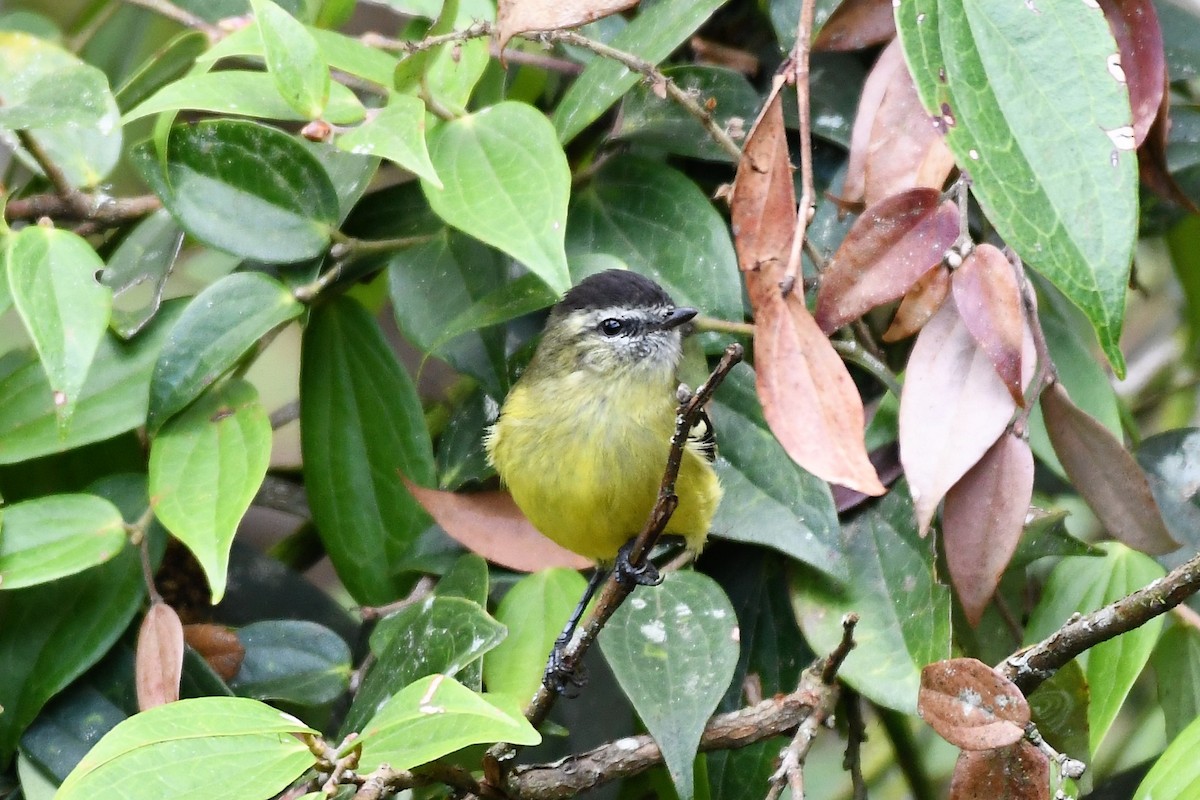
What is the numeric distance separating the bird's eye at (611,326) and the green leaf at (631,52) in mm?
467

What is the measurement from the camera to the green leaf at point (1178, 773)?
141 centimetres

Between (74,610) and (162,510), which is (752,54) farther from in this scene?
(74,610)

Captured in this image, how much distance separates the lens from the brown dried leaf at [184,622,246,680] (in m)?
2.02

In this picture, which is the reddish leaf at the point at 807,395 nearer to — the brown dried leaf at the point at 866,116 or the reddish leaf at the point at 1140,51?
the brown dried leaf at the point at 866,116

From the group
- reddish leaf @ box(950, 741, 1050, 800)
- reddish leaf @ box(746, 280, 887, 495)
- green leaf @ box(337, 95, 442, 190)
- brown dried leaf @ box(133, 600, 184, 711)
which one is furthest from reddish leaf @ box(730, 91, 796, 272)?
brown dried leaf @ box(133, 600, 184, 711)

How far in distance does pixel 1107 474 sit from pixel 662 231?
0.77 m

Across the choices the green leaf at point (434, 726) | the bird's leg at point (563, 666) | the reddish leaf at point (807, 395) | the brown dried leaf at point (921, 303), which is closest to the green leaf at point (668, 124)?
the brown dried leaf at point (921, 303)

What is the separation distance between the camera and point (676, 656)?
1.79 metres

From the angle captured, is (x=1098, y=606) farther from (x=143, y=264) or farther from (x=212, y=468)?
(x=143, y=264)

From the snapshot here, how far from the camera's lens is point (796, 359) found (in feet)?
5.34

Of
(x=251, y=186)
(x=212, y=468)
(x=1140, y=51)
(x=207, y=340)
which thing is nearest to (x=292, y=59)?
(x=251, y=186)

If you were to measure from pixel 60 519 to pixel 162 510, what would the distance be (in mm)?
166

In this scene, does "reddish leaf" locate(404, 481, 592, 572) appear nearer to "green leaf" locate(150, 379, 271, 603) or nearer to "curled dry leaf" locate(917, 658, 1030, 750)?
"green leaf" locate(150, 379, 271, 603)

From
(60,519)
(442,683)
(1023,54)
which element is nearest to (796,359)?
(1023,54)
